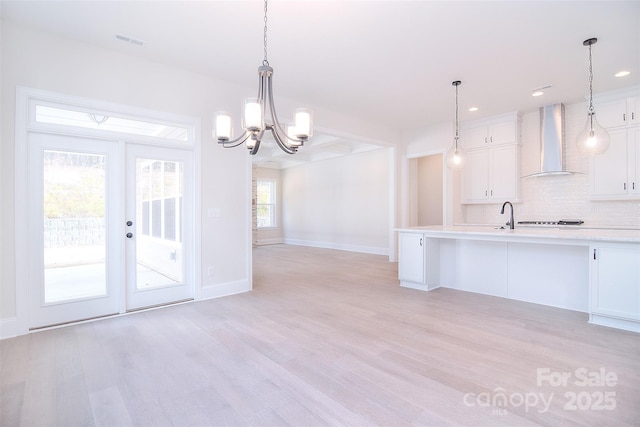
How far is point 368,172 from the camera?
8516 mm

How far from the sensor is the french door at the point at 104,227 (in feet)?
10.4

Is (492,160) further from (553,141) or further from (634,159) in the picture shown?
(634,159)

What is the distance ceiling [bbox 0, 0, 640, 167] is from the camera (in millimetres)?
2820

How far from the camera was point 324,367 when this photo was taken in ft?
7.75

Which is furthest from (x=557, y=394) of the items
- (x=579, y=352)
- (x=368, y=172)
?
(x=368, y=172)

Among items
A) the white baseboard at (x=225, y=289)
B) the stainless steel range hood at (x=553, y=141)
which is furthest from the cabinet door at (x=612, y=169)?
the white baseboard at (x=225, y=289)

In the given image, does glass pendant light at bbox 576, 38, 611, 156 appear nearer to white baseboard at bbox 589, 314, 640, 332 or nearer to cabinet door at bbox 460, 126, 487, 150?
white baseboard at bbox 589, 314, 640, 332

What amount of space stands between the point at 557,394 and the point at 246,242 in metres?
3.76

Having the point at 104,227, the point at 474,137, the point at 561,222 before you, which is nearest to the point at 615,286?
the point at 561,222

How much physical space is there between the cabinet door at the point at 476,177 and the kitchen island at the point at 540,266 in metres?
2.13

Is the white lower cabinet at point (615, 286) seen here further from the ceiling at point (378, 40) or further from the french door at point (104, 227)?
the french door at point (104, 227)

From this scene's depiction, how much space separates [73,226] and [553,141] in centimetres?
698

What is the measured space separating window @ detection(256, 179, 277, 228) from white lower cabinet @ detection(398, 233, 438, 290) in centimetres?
689

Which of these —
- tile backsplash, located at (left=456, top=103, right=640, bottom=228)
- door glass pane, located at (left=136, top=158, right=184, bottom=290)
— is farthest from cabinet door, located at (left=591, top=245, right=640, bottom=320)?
door glass pane, located at (left=136, top=158, right=184, bottom=290)
